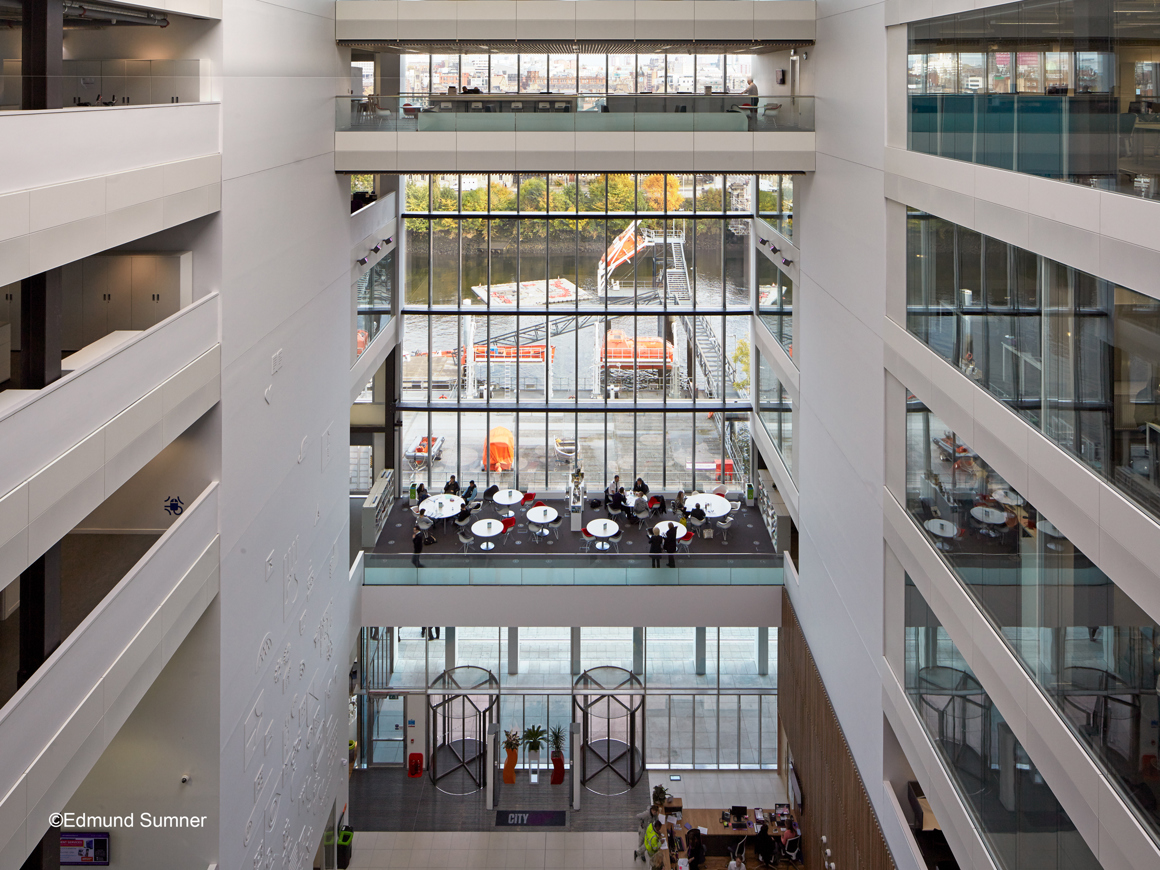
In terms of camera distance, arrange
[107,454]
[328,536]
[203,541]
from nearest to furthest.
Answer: [107,454], [203,541], [328,536]

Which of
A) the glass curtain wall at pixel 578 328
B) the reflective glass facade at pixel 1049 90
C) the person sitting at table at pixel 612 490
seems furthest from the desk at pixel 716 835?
the reflective glass facade at pixel 1049 90

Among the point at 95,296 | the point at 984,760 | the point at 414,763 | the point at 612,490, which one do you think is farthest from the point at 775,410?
the point at 95,296

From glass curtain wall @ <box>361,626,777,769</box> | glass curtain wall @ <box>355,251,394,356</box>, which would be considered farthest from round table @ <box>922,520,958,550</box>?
glass curtain wall @ <box>355,251,394,356</box>

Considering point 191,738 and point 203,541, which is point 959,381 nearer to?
point 203,541

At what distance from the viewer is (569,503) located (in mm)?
24734

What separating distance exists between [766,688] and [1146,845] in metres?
16.5

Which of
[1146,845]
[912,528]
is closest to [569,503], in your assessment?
[912,528]

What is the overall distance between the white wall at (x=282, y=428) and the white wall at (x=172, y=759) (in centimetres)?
18

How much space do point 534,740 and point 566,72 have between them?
16088 millimetres

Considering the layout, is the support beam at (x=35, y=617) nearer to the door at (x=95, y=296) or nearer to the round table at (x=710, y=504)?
the door at (x=95, y=296)

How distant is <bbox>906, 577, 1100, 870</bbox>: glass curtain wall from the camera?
7762 millimetres

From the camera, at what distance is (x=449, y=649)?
2294 cm

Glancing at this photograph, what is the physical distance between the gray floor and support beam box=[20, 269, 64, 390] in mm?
1861

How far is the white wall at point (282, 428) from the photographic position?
11289mm
